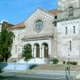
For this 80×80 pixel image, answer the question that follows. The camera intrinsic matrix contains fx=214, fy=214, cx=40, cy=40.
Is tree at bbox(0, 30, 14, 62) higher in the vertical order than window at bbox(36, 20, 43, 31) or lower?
lower

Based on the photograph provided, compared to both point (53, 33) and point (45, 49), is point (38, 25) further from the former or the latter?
point (45, 49)

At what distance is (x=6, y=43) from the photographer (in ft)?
169

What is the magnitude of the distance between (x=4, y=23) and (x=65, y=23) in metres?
20.9

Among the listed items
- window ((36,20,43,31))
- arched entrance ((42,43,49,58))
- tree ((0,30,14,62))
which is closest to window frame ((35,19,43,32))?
window ((36,20,43,31))

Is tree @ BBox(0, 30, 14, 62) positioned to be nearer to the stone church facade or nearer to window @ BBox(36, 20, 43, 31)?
the stone church facade

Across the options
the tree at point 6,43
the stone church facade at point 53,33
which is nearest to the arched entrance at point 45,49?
the stone church facade at point 53,33

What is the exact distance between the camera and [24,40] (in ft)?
163

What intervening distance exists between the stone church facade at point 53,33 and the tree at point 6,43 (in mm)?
1870

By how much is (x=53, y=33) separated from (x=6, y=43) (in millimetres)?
12733

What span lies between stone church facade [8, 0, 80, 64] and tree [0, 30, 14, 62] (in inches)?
73.6

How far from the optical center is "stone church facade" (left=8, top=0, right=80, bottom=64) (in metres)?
41.3

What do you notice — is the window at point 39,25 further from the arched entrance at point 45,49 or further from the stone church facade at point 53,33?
the arched entrance at point 45,49

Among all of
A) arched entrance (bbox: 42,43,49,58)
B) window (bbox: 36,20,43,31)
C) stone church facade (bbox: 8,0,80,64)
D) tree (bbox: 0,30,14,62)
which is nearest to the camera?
stone church facade (bbox: 8,0,80,64)

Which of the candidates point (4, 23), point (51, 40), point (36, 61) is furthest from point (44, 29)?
point (4, 23)
